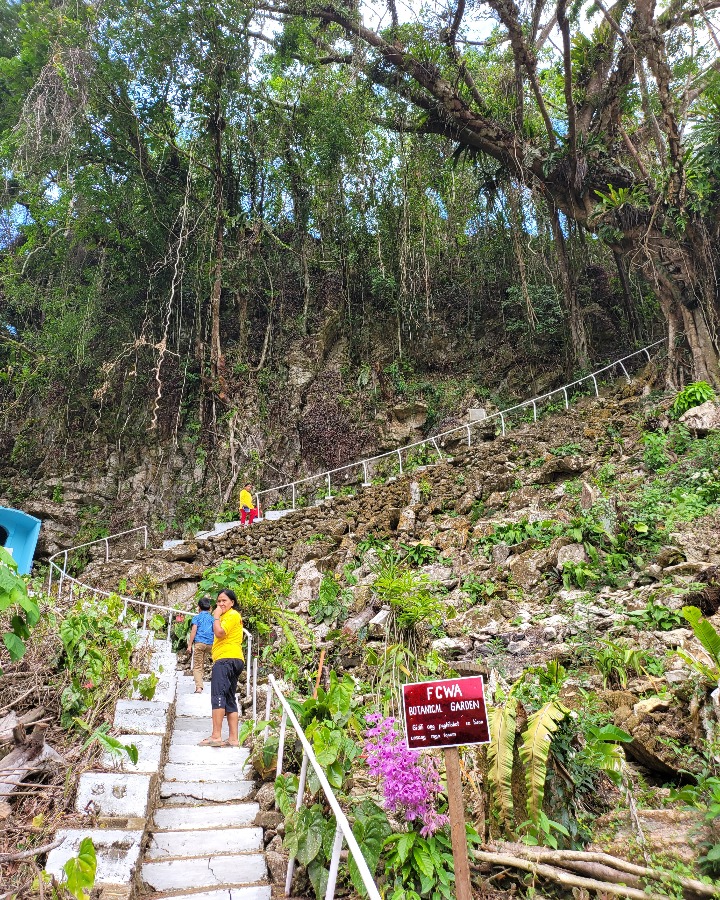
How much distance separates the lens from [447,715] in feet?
9.05

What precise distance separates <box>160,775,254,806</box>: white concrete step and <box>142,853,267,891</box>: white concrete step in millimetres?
572

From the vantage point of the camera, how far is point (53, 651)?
4840 millimetres

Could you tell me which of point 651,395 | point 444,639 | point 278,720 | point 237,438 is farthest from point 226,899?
point 237,438

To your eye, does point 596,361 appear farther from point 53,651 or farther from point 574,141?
point 53,651

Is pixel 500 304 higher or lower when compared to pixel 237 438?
higher

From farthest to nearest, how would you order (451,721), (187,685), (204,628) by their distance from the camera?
(204,628)
(187,685)
(451,721)

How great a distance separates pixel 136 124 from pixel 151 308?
479 cm

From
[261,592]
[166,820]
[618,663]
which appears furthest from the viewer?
[261,592]

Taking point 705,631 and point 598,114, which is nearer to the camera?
point 705,631

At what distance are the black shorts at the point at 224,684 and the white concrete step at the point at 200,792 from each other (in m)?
0.69

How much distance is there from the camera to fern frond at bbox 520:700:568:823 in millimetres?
3199

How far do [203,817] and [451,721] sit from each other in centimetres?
206

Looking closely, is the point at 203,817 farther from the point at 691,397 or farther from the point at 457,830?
the point at 691,397

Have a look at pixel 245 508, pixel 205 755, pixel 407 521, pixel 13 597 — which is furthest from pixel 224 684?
pixel 245 508
